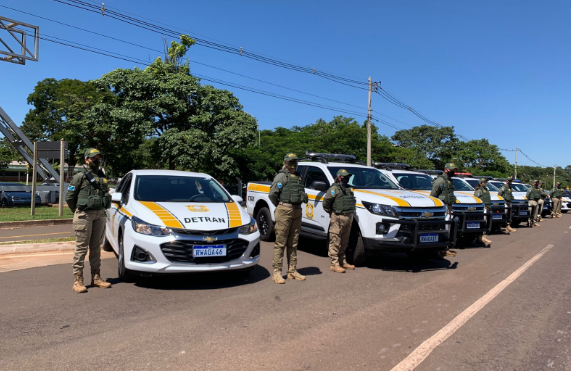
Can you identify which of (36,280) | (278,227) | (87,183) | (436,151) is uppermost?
(436,151)

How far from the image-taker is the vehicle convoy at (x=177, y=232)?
208 inches

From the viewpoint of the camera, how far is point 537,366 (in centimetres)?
345

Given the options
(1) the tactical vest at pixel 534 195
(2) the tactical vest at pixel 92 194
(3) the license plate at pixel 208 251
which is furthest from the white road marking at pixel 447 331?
(1) the tactical vest at pixel 534 195

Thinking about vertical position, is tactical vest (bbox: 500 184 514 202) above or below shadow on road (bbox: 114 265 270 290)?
above

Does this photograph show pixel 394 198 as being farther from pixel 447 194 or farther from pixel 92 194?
pixel 92 194

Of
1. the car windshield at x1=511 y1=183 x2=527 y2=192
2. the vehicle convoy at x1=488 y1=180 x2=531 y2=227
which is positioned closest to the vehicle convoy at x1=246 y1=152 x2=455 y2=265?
the vehicle convoy at x1=488 y1=180 x2=531 y2=227

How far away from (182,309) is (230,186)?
18484mm

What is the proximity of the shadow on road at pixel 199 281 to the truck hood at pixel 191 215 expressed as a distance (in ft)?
2.16

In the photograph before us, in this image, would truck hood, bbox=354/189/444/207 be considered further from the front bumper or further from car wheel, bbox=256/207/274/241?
the front bumper

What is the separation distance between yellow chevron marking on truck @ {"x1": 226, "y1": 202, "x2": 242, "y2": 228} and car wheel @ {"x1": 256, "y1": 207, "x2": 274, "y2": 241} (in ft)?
9.97

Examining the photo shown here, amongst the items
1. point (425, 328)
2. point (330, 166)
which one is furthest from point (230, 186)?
point (425, 328)

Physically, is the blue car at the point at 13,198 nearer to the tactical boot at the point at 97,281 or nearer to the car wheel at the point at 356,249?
the tactical boot at the point at 97,281

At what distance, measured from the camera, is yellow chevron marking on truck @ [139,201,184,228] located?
5387 millimetres

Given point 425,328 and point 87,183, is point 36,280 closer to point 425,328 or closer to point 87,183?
point 87,183
